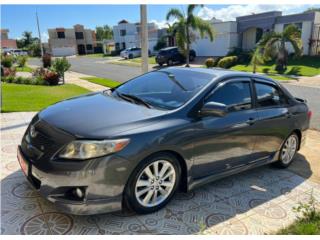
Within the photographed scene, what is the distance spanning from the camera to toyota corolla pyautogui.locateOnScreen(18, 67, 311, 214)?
9.12ft

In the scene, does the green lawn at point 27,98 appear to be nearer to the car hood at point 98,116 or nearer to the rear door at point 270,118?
the car hood at point 98,116

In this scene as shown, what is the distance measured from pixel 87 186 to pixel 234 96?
2.23 m

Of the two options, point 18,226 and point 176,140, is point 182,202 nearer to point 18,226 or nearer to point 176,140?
point 176,140

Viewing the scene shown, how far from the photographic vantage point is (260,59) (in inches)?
742

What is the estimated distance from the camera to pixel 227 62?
2369 cm

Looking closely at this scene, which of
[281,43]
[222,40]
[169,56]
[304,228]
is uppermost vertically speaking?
[222,40]

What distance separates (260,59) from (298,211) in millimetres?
17018

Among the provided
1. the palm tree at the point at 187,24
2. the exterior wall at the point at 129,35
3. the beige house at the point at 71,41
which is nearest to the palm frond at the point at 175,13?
the palm tree at the point at 187,24

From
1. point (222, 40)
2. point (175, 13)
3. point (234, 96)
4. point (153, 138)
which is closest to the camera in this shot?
point (153, 138)

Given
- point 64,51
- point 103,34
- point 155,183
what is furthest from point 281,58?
point 103,34

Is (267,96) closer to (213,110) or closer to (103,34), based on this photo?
(213,110)

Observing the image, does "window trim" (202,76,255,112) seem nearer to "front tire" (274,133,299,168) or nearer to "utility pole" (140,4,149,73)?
"front tire" (274,133,299,168)

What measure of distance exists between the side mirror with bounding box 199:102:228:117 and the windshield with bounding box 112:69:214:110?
0.23m

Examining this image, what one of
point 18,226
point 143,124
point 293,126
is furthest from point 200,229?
point 293,126
